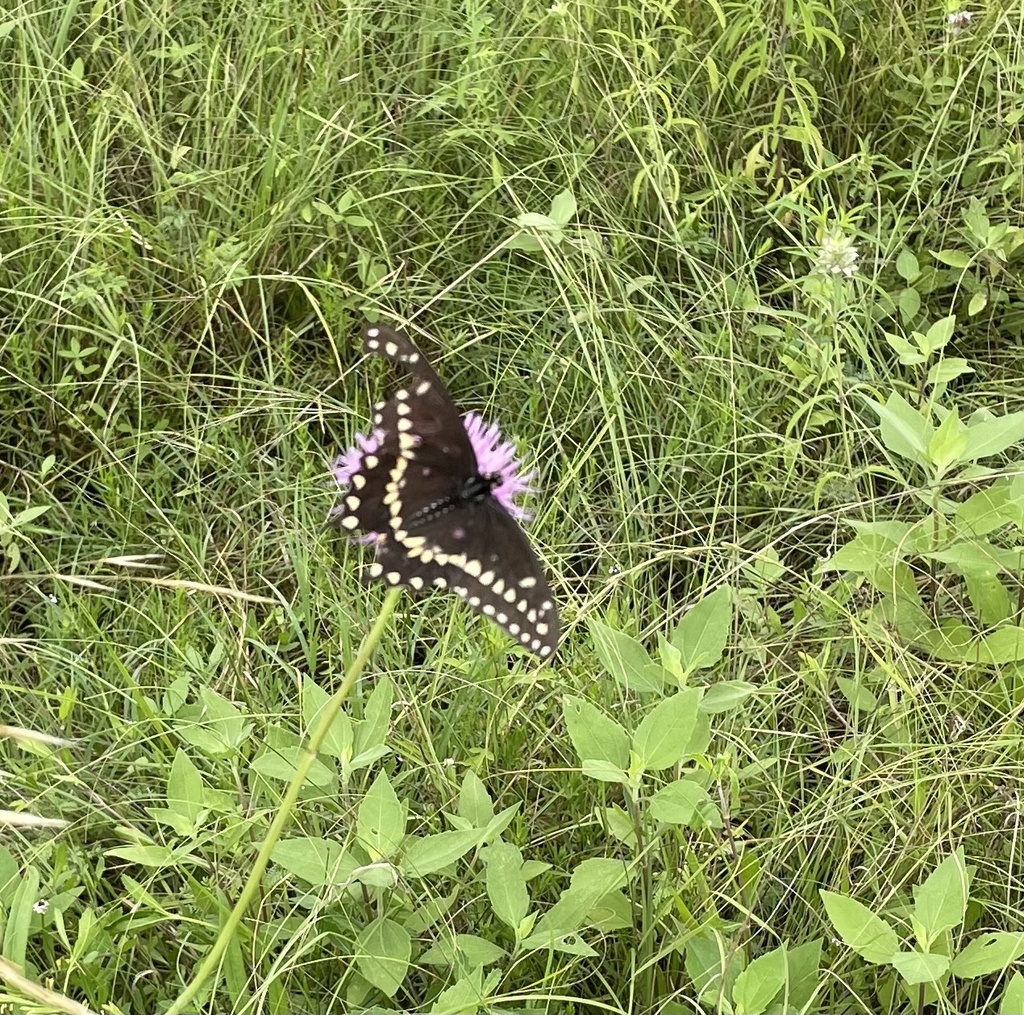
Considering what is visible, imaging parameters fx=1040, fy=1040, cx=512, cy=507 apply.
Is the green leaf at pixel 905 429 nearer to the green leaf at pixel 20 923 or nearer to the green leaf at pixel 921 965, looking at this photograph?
the green leaf at pixel 921 965

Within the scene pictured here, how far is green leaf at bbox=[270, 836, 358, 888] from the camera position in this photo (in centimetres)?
123

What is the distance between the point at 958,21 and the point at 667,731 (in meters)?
1.96

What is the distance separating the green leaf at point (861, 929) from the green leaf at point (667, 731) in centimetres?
24

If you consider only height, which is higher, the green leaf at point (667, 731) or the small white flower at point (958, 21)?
the small white flower at point (958, 21)

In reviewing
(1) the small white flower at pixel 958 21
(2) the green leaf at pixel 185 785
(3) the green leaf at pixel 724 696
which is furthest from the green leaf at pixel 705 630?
(1) the small white flower at pixel 958 21

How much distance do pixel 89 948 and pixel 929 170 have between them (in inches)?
87.6

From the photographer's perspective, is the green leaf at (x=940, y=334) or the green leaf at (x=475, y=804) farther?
the green leaf at (x=940, y=334)

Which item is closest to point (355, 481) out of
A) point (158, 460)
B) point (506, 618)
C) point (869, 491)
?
point (506, 618)

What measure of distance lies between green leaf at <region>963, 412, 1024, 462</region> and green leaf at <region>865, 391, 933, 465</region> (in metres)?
0.06

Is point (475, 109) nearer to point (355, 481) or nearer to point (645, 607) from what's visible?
point (645, 607)

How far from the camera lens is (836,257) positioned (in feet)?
6.40

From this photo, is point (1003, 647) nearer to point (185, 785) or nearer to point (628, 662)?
point (628, 662)

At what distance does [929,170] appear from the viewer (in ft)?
7.67

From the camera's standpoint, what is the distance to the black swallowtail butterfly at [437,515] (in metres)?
1.18
